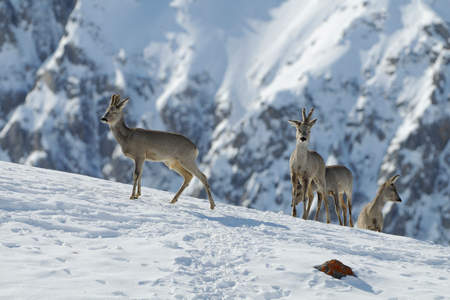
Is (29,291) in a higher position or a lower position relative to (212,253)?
lower

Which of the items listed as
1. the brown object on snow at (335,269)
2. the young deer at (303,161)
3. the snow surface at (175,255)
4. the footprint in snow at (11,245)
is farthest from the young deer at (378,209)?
the footprint in snow at (11,245)

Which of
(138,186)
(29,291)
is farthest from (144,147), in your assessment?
(29,291)

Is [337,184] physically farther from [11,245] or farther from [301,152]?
[11,245]

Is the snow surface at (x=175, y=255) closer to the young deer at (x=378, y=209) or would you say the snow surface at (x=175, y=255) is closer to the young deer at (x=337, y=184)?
the young deer at (x=378, y=209)

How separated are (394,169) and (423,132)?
1670 centimetres

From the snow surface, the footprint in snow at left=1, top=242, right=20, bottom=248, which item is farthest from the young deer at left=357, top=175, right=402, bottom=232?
the footprint in snow at left=1, top=242, right=20, bottom=248

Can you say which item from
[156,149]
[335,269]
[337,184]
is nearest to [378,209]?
[337,184]

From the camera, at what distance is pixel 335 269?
7375 millimetres

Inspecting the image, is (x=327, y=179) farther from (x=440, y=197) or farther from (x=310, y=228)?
(x=440, y=197)

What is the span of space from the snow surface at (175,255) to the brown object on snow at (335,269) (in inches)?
4.8

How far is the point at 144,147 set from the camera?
40.6ft

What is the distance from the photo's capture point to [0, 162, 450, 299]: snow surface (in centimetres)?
634

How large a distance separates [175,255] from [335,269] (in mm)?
2282

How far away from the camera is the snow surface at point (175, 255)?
6.34 meters
